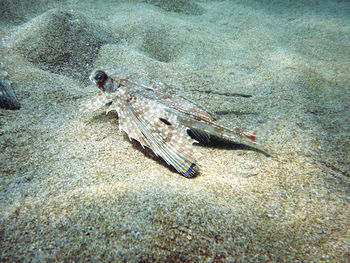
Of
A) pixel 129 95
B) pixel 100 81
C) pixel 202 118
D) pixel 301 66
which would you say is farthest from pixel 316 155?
pixel 100 81

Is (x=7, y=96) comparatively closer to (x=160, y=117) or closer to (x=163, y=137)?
(x=160, y=117)

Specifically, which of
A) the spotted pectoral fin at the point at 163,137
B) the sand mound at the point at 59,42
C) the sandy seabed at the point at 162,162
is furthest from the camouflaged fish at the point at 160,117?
the sand mound at the point at 59,42

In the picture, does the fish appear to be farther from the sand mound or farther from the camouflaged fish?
the sand mound

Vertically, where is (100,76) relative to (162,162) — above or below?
above

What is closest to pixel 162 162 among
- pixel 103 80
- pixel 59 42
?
pixel 103 80

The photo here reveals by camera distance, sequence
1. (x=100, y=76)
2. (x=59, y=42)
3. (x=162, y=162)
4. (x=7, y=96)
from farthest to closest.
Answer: (x=59, y=42) < (x=100, y=76) < (x=7, y=96) < (x=162, y=162)

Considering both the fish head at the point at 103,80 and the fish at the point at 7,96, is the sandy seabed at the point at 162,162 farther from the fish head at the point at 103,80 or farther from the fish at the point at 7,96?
the fish head at the point at 103,80
